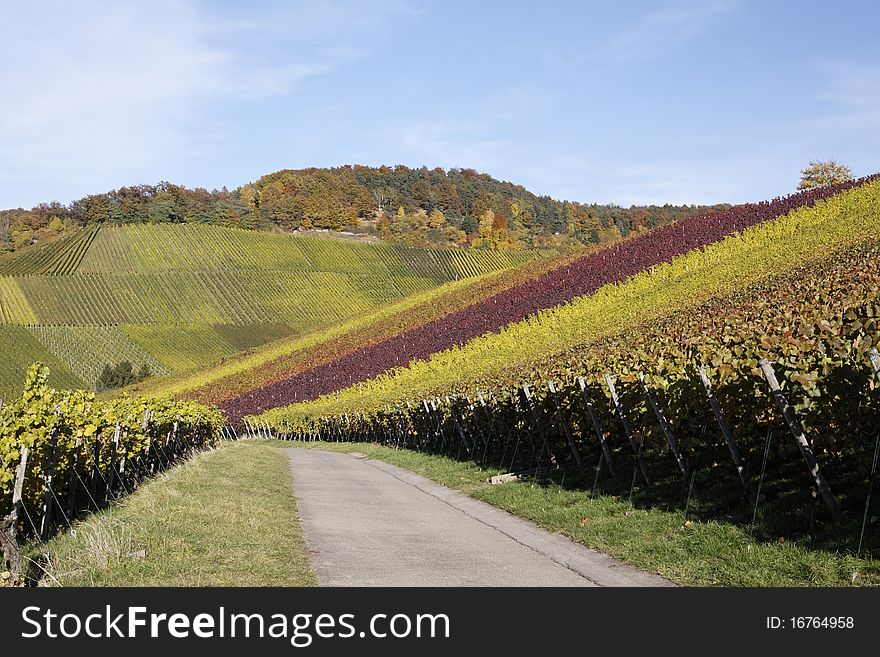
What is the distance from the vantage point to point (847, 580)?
8.09 metres

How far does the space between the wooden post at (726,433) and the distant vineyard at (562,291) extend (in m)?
32.5

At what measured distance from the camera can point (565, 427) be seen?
18.4 m

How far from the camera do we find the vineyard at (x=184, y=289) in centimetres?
9812

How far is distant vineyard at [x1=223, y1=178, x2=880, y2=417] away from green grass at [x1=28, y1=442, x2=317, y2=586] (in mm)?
29530

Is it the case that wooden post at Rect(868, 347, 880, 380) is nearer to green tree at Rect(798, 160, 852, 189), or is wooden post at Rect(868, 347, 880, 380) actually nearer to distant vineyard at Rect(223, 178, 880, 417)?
distant vineyard at Rect(223, 178, 880, 417)

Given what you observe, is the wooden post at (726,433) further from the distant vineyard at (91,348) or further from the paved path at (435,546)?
the distant vineyard at (91,348)

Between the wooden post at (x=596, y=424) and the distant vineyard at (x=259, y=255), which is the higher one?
the distant vineyard at (x=259, y=255)

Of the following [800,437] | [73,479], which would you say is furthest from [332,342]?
[800,437]

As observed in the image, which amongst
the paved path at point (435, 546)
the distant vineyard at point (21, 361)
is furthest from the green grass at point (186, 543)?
the distant vineyard at point (21, 361)

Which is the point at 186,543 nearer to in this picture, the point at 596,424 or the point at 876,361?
the point at 596,424

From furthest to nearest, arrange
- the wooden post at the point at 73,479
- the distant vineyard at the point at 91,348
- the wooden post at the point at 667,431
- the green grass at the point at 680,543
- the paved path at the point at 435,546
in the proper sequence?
the distant vineyard at the point at 91,348 < the wooden post at the point at 73,479 < the wooden post at the point at 667,431 < the paved path at the point at 435,546 < the green grass at the point at 680,543

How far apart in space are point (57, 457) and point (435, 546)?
21.3 feet

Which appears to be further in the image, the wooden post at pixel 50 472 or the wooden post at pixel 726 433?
the wooden post at pixel 50 472
